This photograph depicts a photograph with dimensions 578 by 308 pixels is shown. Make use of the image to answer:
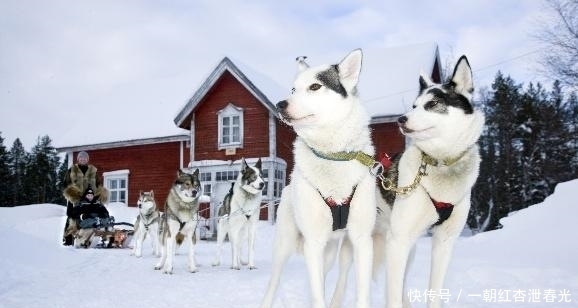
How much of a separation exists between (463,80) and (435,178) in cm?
78

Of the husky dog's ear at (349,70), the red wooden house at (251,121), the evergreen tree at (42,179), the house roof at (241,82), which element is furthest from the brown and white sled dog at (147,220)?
the evergreen tree at (42,179)

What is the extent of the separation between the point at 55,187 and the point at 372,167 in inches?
1984

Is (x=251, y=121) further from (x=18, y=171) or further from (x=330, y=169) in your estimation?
(x=18, y=171)

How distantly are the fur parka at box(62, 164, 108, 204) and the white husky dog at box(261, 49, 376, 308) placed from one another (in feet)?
29.7

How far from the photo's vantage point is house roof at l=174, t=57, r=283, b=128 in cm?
1709

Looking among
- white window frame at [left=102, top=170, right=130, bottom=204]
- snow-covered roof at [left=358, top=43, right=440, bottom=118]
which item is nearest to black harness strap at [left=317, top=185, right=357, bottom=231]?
snow-covered roof at [left=358, top=43, right=440, bottom=118]

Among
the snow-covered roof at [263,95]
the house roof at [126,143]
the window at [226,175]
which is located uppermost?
the snow-covered roof at [263,95]

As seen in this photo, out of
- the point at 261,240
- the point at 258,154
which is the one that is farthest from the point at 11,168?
the point at 261,240

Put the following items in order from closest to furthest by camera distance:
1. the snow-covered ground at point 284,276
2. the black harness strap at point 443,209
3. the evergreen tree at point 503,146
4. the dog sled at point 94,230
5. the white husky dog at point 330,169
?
the white husky dog at point 330,169, the black harness strap at point 443,209, the snow-covered ground at point 284,276, the dog sled at point 94,230, the evergreen tree at point 503,146

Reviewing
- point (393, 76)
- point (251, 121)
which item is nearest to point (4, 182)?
point (251, 121)

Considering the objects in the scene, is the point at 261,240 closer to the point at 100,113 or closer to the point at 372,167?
the point at 372,167

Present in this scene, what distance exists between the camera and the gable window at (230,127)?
18.4 m

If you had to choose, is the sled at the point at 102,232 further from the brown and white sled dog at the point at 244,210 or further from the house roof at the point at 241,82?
the house roof at the point at 241,82

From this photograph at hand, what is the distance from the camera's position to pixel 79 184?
11383 millimetres
